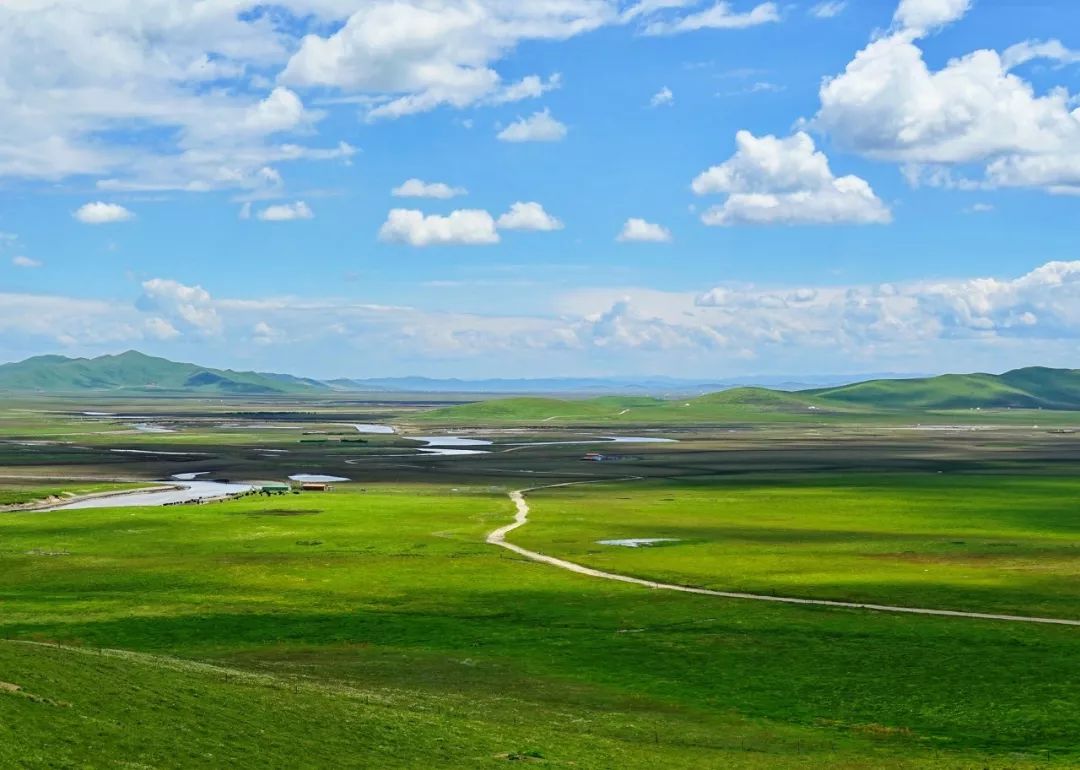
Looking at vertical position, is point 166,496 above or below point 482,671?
above

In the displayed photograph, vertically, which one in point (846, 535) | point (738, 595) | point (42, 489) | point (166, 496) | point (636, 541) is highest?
point (42, 489)

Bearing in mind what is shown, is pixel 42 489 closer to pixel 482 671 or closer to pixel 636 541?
pixel 636 541

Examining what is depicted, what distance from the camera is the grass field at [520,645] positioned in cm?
4325

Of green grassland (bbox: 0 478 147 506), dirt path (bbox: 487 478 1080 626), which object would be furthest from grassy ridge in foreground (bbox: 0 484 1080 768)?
green grassland (bbox: 0 478 147 506)

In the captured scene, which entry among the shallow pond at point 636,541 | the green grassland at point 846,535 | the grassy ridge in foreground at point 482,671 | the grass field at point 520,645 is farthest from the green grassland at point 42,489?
the shallow pond at point 636,541

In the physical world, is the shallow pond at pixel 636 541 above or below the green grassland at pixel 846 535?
below

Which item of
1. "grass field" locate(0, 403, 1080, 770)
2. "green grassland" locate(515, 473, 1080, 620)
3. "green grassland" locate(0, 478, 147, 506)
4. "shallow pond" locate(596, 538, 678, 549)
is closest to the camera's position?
"grass field" locate(0, 403, 1080, 770)

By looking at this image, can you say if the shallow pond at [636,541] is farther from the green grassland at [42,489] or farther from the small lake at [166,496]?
the green grassland at [42,489]

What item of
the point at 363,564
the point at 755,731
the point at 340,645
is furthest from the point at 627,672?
the point at 363,564

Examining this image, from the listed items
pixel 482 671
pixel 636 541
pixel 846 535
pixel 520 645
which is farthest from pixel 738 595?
pixel 846 535

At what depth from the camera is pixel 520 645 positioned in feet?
219

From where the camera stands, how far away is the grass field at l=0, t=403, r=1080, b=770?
4325 centimetres

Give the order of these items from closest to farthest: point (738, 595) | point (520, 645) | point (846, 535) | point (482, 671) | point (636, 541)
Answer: point (482, 671) → point (520, 645) → point (738, 595) → point (636, 541) → point (846, 535)

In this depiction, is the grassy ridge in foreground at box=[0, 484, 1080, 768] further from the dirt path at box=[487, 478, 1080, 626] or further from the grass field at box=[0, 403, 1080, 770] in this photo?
the dirt path at box=[487, 478, 1080, 626]
